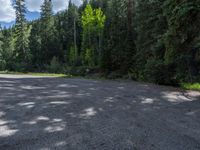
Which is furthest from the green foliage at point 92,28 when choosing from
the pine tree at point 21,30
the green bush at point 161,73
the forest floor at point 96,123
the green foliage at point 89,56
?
the forest floor at point 96,123

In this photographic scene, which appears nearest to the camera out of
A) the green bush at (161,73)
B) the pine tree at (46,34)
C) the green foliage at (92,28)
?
the green bush at (161,73)

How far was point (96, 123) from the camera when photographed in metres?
5.25

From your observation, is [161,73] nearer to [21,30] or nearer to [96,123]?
[96,123]

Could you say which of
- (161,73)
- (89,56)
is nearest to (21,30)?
(89,56)

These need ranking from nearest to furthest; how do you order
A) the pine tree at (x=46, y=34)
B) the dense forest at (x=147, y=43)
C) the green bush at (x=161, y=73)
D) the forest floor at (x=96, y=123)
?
the forest floor at (x=96, y=123), the dense forest at (x=147, y=43), the green bush at (x=161, y=73), the pine tree at (x=46, y=34)

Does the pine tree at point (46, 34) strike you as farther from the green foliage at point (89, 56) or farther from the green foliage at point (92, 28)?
the green foliage at point (89, 56)

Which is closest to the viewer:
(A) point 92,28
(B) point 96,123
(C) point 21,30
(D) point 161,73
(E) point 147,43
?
(B) point 96,123

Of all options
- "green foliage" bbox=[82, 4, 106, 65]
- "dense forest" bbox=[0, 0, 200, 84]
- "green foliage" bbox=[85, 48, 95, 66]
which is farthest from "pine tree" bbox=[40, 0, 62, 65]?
"green foliage" bbox=[85, 48, 95, 66]

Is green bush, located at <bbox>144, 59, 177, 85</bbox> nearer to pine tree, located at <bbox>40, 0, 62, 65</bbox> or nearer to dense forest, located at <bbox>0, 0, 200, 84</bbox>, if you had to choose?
dense forest, located at <bbox>0, 0, 200, 84</bbox>

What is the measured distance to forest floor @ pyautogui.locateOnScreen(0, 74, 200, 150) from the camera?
413 cm

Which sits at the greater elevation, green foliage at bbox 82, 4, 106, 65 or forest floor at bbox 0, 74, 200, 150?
green foliage at bbox 82, 4, 106, 65

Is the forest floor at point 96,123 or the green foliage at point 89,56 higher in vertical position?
the green foliage at point 89,56

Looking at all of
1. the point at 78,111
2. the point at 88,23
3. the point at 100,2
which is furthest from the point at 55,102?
the point at 100,2

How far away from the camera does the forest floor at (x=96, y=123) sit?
4.13 metres
